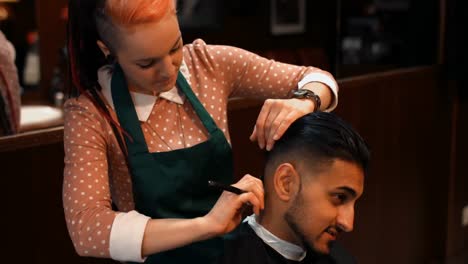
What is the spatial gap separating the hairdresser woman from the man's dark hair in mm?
36

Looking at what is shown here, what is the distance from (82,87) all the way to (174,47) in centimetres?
22

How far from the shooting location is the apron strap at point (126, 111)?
1.42m

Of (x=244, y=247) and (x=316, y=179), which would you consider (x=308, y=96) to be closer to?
(x=316, y=179)

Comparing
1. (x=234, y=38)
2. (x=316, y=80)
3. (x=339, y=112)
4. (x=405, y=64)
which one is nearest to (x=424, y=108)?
(x=405, y=64)

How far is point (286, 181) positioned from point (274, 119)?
140mm

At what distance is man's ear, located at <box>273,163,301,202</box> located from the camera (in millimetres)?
1469

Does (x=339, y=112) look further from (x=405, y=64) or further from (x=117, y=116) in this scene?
(x=117, y=116)

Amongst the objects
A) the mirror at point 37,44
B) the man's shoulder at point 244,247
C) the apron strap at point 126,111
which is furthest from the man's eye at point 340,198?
the mirror at point 37,44

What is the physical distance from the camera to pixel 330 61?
5164 mm

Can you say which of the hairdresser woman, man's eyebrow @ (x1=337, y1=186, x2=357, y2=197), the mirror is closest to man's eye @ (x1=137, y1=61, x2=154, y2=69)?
the hairdresser woman

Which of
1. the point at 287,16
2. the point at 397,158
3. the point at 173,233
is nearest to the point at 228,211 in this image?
the point at 173,233

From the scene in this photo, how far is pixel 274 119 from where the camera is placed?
4.71 ft

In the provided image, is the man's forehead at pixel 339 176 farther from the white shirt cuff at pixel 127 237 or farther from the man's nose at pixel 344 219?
the white shirt cuff at pixel 127 237

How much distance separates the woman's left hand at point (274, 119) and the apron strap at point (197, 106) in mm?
107
